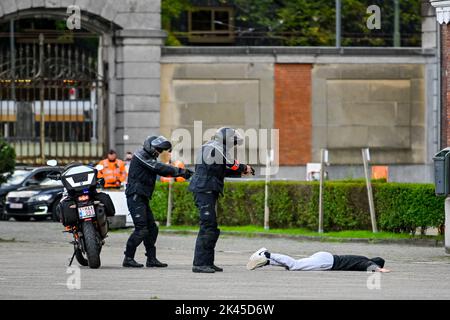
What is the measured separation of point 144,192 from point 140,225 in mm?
429

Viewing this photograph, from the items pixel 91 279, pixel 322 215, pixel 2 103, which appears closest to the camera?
pixel 91 279

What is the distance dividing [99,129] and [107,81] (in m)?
1.38

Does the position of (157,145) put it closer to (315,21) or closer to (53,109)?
(53,109)

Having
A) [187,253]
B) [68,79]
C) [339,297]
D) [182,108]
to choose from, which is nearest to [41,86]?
[68,79]

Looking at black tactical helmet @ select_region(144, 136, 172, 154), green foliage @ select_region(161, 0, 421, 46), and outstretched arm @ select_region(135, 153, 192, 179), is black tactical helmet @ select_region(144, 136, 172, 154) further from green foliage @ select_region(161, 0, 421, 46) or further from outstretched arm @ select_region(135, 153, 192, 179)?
green foliage @ select_region(161, 0, 421, 46)

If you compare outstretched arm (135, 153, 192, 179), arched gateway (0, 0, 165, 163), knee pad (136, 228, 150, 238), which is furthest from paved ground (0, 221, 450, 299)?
arched gateway (0, 0, 165, 163)

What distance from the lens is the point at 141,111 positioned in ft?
130

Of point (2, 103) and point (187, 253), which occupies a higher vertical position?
point (2, 103)

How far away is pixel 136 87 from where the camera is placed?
130 ft

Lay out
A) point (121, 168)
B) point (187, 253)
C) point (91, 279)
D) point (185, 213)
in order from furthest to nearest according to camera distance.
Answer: point (121, 168) → point (185, 213) → point (187, 253) → point (91, 279)

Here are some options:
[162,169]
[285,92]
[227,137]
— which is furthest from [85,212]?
[285,92]

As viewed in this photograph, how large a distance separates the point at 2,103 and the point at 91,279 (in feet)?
76.9

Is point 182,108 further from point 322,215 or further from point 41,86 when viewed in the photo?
point 322,215

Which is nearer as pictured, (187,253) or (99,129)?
(187,253)
